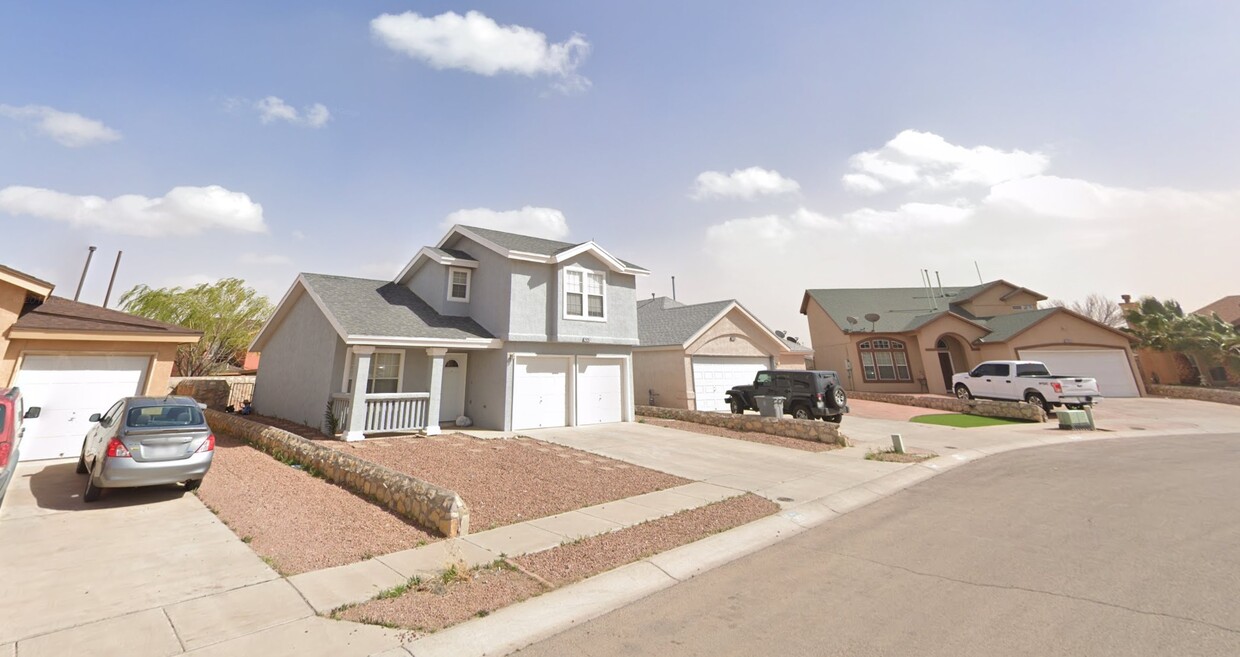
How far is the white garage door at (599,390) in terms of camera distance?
1744cm

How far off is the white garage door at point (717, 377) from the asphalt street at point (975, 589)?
13910 mm

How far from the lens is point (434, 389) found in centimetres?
1445

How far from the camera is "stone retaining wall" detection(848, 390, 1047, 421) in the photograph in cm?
1841

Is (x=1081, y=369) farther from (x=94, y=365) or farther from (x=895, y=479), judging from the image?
(x=94, y=365)

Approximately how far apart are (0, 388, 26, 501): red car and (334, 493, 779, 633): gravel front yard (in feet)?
20.8

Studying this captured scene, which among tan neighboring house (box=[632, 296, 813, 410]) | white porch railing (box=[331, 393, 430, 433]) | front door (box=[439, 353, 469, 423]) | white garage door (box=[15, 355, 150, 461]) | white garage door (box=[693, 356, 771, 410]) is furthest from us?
white garage door (box=[693, 356, 771, 410])

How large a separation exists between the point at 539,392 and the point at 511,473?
6548 millimetres

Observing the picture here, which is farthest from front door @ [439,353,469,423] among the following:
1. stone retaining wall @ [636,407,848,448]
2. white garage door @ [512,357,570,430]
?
stone retaining wall @ [636,407,848,448]

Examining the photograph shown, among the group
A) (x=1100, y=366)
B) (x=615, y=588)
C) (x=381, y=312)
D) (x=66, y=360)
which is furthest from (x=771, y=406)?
(x=1100, y=366)

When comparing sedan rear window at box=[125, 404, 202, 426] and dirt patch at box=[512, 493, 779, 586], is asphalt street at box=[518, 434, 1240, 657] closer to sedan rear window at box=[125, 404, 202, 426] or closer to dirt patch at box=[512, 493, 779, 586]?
dirt patch at box=[512, 493, 779, 586]

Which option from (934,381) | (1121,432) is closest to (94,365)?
(1121,432)

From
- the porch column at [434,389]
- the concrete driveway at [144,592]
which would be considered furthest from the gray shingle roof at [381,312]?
the concrete driveway at [144,592]

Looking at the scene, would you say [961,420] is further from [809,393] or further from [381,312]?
[381,312]

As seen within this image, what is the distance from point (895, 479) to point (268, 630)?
428 inches
